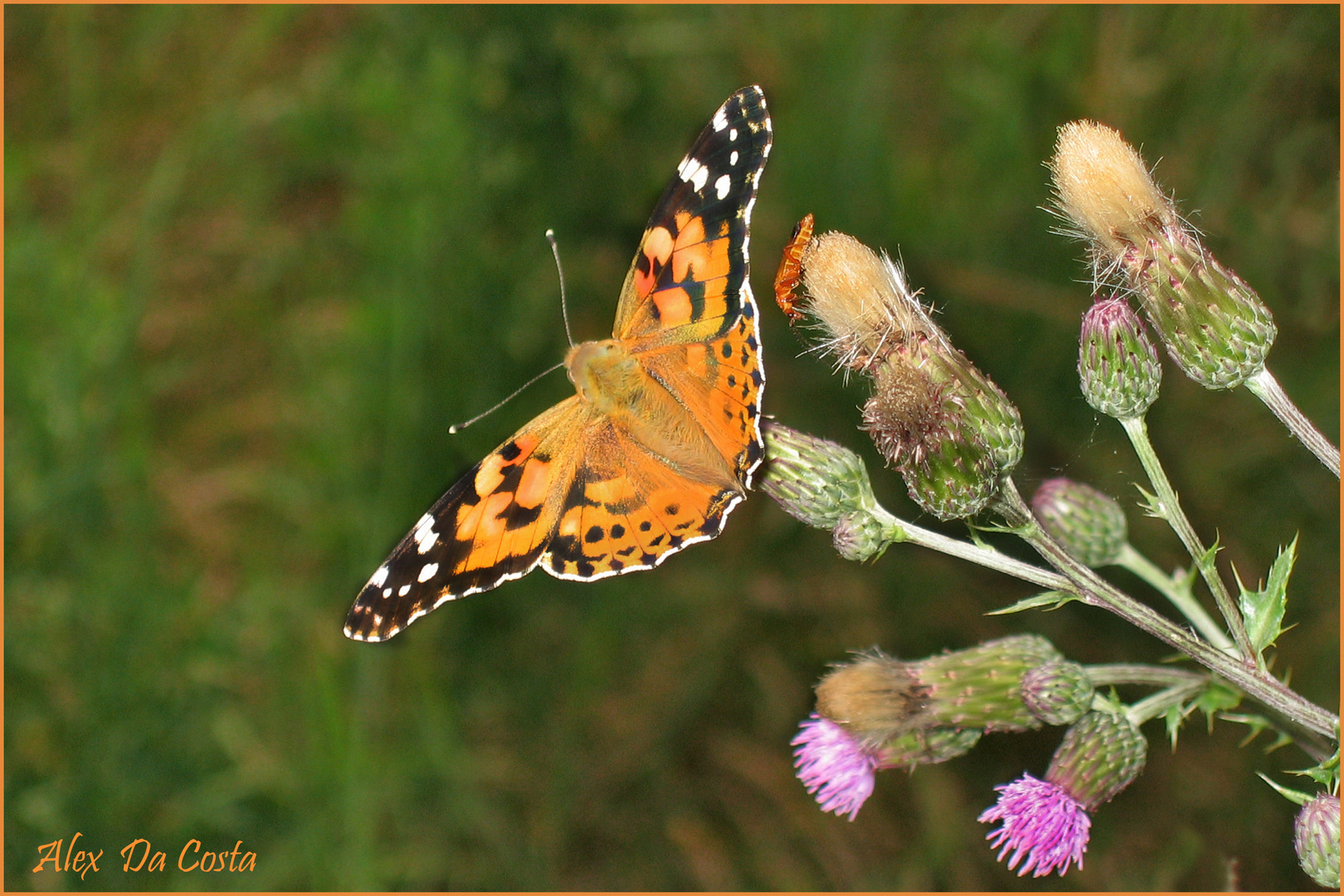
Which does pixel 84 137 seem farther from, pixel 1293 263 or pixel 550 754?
pixel 1293 263

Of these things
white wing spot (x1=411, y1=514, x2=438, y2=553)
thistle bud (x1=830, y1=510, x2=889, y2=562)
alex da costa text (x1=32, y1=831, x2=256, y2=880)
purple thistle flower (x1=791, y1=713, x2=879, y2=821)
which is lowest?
alex da costa text (x1=32, y1=831, x2=256, y2=880)

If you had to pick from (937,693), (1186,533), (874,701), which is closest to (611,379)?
(874,701)

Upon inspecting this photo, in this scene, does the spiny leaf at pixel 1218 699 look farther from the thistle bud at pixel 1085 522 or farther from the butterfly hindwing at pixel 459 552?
the butterfly hindwing at pixel 459 552

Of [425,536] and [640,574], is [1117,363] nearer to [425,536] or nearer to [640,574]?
[425,536]

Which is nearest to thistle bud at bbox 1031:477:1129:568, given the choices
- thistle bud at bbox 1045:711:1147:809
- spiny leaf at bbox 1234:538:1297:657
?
thistle bud at bbox 1045:711:1147:809

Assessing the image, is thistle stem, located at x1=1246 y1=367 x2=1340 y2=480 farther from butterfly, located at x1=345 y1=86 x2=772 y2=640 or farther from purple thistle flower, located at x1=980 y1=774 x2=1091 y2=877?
butterfly, located at x1=345 y1=86 x2=772 y2=640

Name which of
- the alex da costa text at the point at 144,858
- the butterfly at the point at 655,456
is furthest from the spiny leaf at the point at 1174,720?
the alex da costa text at the point at 144,858

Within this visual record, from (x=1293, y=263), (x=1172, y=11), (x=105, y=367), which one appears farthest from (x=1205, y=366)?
(x=105, y=367)
